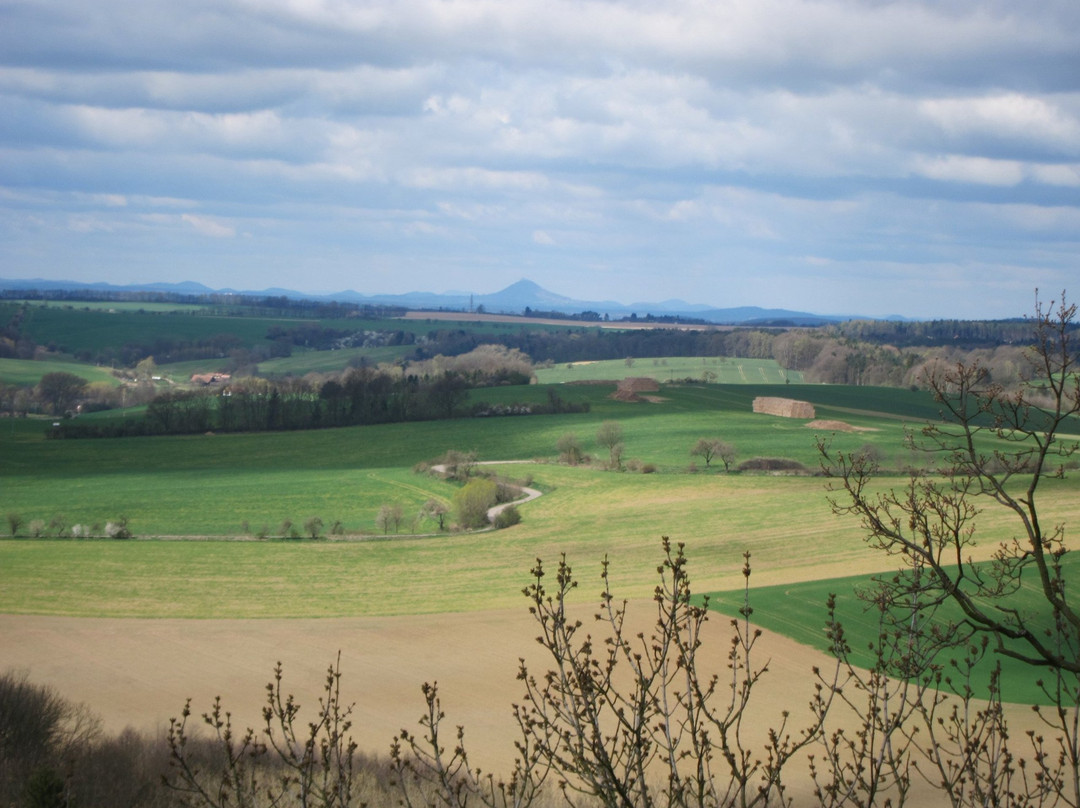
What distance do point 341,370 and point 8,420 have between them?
53.5 meters

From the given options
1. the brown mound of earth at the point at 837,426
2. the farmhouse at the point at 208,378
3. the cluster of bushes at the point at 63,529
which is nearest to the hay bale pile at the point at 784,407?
the brown mound of earth at the point at 837,426

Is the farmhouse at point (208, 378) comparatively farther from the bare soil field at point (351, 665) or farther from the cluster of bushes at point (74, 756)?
the cluster of bushes at point (74, 756)

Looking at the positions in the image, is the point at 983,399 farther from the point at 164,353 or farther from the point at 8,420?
the point at 164,353

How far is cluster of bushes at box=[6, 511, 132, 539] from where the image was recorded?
48.8 meters

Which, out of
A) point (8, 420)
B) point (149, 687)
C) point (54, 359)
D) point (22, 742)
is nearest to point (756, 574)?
point (149, 687)

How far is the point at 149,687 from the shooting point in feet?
77.6

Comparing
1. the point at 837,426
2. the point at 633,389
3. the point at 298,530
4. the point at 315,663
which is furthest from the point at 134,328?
the point at 315,663

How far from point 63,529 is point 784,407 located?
5829 centimetres

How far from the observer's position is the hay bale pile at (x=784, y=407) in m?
86.2

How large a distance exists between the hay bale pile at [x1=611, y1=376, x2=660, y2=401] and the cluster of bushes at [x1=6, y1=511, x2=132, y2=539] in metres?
52.6

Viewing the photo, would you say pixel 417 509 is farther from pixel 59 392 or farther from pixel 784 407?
pixel 59 392

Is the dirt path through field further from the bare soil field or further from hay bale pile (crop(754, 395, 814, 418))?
hay bale pile (crop(754, 395, 814, 418))

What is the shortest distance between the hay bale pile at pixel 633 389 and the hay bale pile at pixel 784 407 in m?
11.1

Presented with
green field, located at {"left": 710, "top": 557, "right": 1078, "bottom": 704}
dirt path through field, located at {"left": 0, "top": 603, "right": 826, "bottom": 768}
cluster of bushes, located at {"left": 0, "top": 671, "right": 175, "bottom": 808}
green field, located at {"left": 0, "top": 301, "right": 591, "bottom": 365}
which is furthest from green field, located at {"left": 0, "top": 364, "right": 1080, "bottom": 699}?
green field, located at {"left": 0, "top": 301, "right": 591, "bottom": 365}
